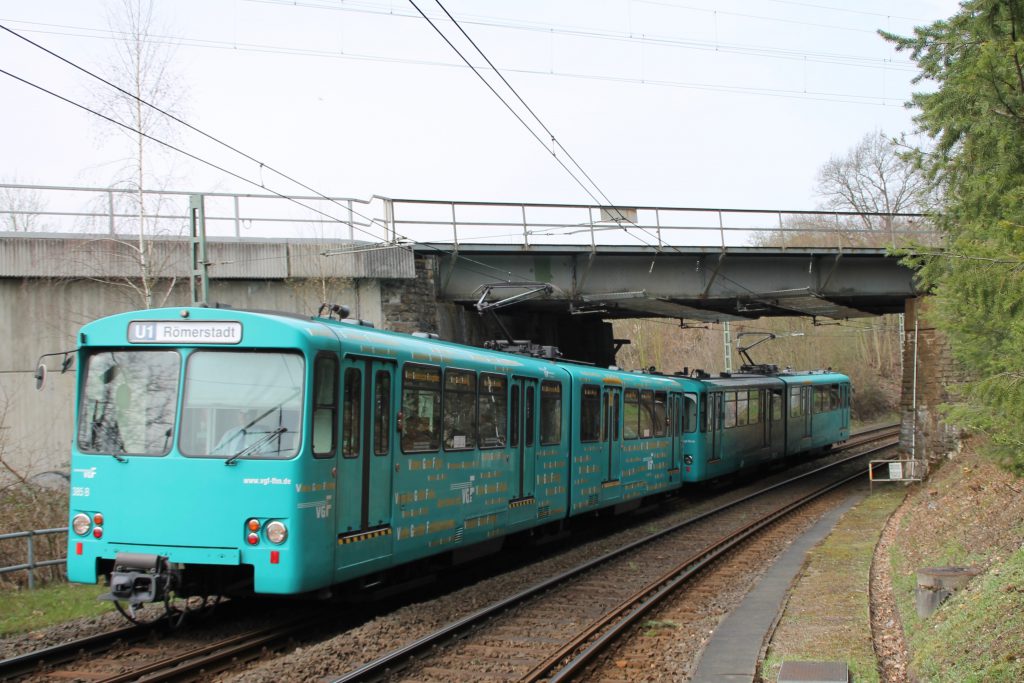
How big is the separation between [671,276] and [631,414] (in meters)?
7.59

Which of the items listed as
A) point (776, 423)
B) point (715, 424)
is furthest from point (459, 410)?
point (776, 423)

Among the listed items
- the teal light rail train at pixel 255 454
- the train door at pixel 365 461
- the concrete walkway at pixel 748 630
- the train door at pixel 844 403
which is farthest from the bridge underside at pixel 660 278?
the train door at pixel 365 461

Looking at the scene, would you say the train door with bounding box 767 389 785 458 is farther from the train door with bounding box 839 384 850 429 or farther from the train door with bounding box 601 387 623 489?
the train door with bounding box 601 387 623 489

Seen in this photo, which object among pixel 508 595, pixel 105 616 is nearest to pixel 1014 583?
pixel 508 595

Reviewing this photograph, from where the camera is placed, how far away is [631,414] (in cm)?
1864

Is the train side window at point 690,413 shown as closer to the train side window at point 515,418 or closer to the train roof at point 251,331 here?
the train side window at point 515,418

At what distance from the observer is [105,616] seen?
10.0 metres

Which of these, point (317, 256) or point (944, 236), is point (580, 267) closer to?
point (317, 256)

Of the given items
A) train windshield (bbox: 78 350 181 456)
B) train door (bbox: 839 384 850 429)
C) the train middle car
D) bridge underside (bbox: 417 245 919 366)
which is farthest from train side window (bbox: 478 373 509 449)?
train door (bbox: 839 384 850 429)

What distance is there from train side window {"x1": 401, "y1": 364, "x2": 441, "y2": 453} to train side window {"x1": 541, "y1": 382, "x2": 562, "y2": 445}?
3.62m

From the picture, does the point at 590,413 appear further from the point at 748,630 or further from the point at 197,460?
the point at 197,460

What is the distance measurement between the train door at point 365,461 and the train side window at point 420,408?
0.99 feet

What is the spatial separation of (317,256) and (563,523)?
341 inches

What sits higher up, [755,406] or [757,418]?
[755,406]
